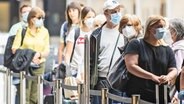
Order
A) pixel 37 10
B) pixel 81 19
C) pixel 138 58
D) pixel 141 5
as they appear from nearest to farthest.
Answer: pixel 138 58
pixel 81 19
pixel 37 10
pixel 141 5

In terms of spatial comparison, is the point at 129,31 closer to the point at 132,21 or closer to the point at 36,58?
the point at 132,21

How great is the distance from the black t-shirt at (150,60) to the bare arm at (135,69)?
1.6 inches

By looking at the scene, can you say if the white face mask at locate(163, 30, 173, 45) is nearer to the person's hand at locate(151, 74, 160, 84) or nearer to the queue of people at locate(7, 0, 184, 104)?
the queue of people at locate(7, 0, 184, 104)

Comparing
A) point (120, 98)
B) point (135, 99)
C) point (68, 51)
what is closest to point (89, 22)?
point (68, 51)

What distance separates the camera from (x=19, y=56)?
8.91 meters

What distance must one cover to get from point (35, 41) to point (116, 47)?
211 centimetres

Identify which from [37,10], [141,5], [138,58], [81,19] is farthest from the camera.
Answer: [141,5]

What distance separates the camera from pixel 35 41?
891cm

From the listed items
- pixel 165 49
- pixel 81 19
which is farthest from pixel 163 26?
pixel 81 19

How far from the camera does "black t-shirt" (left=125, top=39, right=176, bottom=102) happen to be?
6.22 meters

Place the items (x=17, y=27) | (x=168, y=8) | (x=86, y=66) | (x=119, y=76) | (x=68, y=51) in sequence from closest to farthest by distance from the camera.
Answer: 1. (x=119, y=76)
2. (x=86, y=66)
3. (x=68, y=51)
4. (x=17, y=27)
5. (x=168, y=8)

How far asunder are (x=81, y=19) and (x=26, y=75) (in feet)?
3.33

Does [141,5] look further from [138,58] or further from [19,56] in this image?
[138,58]

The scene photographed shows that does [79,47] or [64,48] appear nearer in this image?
[79,47]
